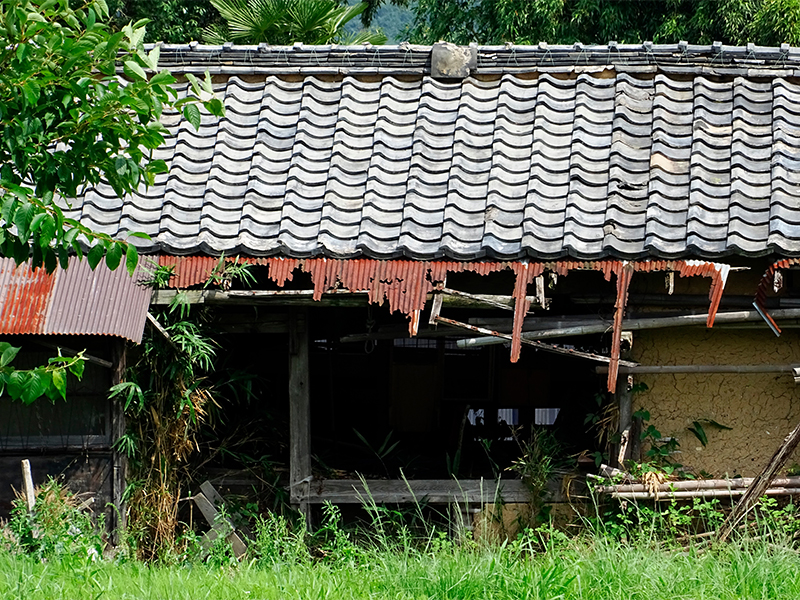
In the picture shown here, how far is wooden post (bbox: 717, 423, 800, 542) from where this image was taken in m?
5.86

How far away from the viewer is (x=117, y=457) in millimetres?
6699

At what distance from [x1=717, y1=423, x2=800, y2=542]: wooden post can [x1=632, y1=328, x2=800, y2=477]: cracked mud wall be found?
64 cm

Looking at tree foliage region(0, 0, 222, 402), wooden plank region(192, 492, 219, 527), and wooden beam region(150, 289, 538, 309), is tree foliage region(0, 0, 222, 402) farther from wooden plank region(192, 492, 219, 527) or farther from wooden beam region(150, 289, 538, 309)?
wooden plank region(192, 492, 219, 527)

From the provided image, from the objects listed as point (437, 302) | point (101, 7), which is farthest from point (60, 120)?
point (437, 302)

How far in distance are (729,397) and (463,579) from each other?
9.84 feet

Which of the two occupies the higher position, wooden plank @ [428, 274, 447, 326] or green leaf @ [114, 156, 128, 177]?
green leaf @ [114, 156, 128, 177]

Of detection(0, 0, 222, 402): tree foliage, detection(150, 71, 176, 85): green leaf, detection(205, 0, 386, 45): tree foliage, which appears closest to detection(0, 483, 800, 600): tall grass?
detection(0, 0, 222, 402): tree foliage

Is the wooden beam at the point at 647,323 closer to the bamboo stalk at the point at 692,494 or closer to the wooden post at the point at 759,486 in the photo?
the wooden post at the point at 759,486

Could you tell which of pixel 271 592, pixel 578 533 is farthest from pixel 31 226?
pixel 578 533

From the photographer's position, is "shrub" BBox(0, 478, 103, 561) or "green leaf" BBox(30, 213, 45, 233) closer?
"green leaf" BBox(30, 213, 45, 233)

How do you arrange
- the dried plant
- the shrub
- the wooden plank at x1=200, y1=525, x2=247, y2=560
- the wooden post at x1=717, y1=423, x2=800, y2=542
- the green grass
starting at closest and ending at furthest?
the green grass, the wooden post at x1=717, y1=423, x2=800, y2=542, the shrub, the dried plant, the wooden plank at x1=200, y1=525, x2=247, y2=560

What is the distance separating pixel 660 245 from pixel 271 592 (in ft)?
11.8

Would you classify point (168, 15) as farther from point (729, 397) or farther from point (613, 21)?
point (729, 397)

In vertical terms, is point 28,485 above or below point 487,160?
below
